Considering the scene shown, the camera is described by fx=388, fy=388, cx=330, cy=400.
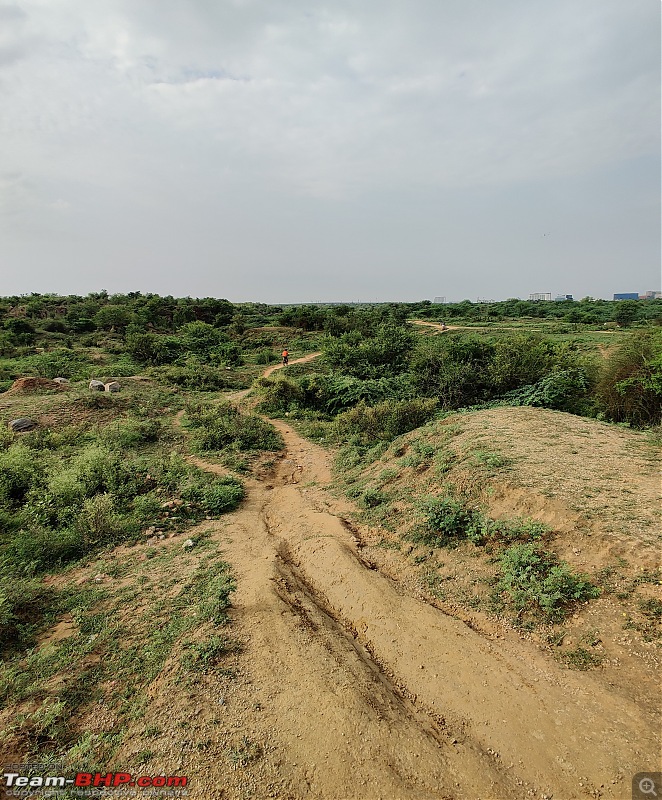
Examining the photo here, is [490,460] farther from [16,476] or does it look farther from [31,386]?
[31,386]

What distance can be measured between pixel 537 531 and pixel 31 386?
697 inches

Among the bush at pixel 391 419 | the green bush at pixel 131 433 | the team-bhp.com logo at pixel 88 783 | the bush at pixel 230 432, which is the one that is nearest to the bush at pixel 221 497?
the bush at pixel 230 432

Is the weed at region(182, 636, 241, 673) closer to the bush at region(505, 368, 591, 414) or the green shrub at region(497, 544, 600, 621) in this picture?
the green shrub at region(497, 544, 600, 621)

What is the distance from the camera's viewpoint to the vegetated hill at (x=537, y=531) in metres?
3.85

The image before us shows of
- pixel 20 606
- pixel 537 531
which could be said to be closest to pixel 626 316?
pixel 537 531

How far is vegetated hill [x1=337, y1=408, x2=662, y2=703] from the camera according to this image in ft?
12.6

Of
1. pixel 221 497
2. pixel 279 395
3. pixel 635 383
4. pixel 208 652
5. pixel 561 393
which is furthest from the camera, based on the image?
pixel 279 395

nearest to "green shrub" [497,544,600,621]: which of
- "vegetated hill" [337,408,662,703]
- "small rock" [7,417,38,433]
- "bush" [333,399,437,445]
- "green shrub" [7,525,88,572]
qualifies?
"vegetated hill" [337,408,662,703]

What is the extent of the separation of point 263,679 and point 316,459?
6.93 meters

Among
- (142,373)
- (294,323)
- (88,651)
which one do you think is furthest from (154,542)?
(294,323)

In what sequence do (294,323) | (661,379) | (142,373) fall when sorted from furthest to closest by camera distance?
(294,323), (142,373), (661,379)

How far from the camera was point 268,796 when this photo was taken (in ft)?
9.07

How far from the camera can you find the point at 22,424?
440 inches

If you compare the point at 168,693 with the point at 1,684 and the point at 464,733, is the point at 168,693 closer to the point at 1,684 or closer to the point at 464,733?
the point at 1,684
